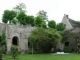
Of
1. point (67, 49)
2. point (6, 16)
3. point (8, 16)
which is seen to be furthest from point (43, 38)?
point (6, 16)

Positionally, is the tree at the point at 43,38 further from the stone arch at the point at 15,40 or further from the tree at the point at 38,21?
the tree at the point at 38,21

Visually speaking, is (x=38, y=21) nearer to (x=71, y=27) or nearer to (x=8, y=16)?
(x=8, y=16)

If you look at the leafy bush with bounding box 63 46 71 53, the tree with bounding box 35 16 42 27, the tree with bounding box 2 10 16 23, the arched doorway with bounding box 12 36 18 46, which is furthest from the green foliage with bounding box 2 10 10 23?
the leafy bush with bounding box 63 46 71 53

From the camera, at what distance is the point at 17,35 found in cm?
3456

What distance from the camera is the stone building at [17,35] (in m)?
32.9

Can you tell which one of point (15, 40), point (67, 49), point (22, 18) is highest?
point (22, 18)

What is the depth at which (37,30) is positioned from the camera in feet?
113

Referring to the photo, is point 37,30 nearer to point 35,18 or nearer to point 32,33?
point 32,33

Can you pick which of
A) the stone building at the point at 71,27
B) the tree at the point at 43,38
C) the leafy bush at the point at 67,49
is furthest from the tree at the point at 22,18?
the leafy bush at the point at 67,49

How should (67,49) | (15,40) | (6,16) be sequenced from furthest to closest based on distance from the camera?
(6,16) < (67,49) < (15,40)

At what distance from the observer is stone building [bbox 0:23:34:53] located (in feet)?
108

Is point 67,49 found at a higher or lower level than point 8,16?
lower

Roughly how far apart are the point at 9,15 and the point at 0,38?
27.6ft

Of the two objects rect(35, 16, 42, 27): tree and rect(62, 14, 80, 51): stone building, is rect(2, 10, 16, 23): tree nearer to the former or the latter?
rect(35, 16, 42, 27): tree
